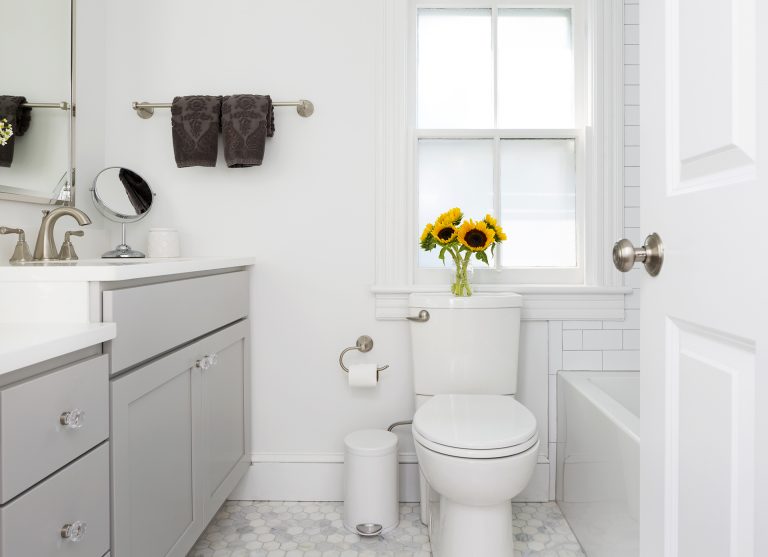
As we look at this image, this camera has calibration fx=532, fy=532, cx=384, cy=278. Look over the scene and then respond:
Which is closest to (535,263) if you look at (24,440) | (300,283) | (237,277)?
(300,283)

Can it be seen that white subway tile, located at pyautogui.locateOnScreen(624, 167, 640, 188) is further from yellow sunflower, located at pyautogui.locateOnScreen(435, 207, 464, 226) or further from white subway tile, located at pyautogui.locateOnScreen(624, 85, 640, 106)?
yellow sunflower, located at pyautogui.locateOnScreen(435, 207, 464, 226)

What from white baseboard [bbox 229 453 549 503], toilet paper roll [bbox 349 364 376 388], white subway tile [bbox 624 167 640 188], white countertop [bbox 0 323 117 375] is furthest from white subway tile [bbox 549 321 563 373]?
white countertop [bbox 0 323 117 375]

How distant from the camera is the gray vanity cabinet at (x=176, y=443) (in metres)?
1.12

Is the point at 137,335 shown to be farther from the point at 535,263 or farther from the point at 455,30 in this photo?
the point at 455,30

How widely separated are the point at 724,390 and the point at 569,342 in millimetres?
1476

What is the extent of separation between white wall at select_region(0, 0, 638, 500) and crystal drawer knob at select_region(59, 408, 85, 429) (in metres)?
1.11

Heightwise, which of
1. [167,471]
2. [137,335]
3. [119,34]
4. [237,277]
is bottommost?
[167,471]

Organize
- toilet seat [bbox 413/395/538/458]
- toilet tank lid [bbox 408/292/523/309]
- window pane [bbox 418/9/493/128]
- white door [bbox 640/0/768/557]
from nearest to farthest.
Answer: white door [bbox 640/0/768/557] < toilet seat [bbox 413/395/538/458] < toilet tank lid [bbox 408/292/523/309] < window pane [bbox 418/9/493/128]

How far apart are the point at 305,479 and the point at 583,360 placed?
1.16 m

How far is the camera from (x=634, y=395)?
197 cm

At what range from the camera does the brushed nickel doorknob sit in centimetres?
76

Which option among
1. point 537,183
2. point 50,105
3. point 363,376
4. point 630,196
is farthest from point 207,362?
point 630,196

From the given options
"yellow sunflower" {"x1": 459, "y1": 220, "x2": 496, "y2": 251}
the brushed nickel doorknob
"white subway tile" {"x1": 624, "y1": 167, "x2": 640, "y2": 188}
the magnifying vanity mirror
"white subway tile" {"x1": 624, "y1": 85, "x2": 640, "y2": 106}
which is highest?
"white subway tile" {"x1": 624, "y1": 85, "x2": 640, "y2": 106}

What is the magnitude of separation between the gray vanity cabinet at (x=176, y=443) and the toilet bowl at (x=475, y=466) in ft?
2.06
